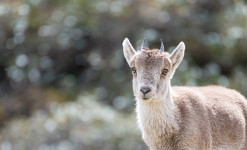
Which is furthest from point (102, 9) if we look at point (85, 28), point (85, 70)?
point (85, 70)

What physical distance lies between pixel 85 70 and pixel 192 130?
1741cm

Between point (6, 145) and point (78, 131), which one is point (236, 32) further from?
point (6, 145)

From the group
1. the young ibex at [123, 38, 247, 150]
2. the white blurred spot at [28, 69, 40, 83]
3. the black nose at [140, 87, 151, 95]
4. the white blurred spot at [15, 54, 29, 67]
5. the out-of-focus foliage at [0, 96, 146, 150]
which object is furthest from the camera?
the white blurred spot at [15, 54, 29, 67]

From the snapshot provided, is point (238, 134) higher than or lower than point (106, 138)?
higher

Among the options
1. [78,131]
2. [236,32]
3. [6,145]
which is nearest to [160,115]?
[78,131]

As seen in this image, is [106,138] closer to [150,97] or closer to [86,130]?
[86,130]

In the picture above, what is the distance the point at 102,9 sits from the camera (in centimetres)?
2719

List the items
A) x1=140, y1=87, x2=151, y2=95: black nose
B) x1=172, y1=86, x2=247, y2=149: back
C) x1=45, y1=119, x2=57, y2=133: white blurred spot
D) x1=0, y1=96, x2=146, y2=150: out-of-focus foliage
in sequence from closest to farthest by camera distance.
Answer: x1=140, y1=87, x2=151, y2=95: black nose, x1=172, y1=86, x2=247, y2=149: back, x1=0, y1=96, x2=146, y2=150: out-of-focus foliage, x1=45, y1=119, x2=57, y2=133: white blurred spot

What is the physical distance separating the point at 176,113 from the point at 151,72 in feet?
2.92

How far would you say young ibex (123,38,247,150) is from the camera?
10172 millimetres

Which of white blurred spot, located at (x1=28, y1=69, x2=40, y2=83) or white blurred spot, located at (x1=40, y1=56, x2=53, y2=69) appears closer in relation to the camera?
white blurred spot, located at (x1=28, y1=69, x2=40, y2=83)

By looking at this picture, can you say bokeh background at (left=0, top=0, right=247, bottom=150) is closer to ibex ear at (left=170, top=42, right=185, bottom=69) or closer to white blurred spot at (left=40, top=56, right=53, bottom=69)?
white blurred spot at (left=40, top=56, right=53, bottom=69)

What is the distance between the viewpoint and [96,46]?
27.6 metres

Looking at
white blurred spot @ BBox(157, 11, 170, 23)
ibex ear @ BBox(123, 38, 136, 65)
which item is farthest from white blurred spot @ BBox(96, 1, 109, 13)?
ibex ear @ BBox(123, 38, 136, 65)
